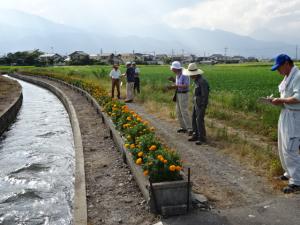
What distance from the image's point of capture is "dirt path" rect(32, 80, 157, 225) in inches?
195

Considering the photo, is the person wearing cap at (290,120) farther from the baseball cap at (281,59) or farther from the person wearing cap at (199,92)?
the person wearing cap at (199,92)

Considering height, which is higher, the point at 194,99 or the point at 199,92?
the point at 199,92

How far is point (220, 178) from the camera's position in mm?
6211

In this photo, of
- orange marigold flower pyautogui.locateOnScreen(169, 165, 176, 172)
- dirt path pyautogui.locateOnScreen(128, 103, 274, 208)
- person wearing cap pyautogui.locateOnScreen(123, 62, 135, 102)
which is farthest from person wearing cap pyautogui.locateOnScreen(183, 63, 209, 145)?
person wearing cap pyautogui.locateOnScreen(123, 62, 135, 102)

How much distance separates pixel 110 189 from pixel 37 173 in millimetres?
2834

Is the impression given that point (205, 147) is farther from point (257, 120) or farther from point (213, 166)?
point (257, 120)

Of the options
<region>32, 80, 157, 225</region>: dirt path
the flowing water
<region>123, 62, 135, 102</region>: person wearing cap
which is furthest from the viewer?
<region>123, 62, 135, 102</region>: person wearing cap

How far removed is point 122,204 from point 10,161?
5.09 metres

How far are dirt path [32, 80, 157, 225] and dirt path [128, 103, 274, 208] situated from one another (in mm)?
999

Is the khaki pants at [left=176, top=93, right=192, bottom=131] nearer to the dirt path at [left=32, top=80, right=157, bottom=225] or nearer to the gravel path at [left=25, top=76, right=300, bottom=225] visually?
the gravel path at [left=25, top=76, right=300, bottom=225]

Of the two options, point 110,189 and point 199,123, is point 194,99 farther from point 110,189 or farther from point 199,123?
point 110,189

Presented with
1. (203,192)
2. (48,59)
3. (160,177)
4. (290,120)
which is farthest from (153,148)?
(48,59)

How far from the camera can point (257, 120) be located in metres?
11.1

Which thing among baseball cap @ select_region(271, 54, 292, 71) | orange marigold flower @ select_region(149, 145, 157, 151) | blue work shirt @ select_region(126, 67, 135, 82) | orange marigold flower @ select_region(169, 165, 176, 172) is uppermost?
baseball cap @ select_region(271, 54, 292, 71)
